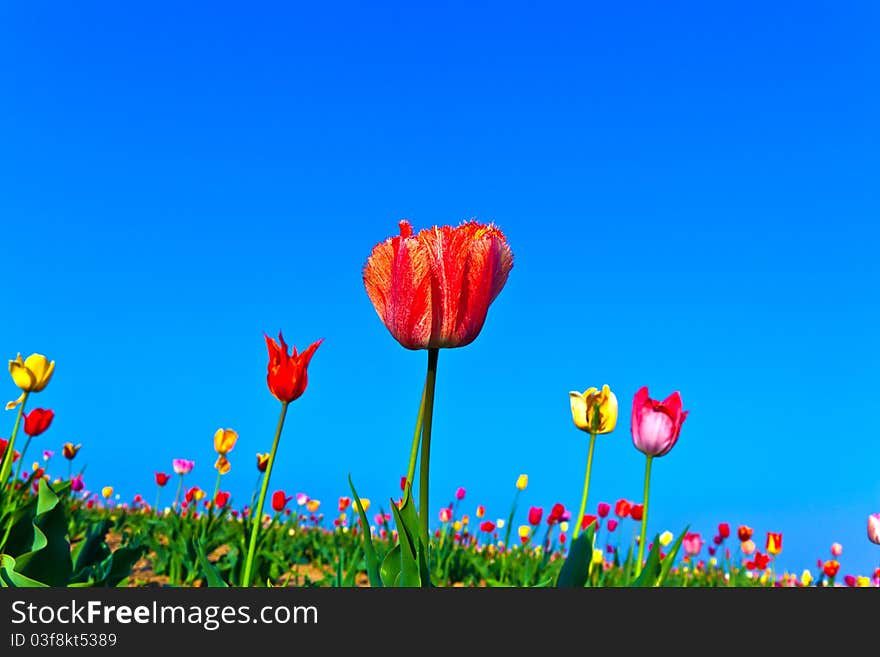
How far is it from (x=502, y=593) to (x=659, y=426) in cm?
99

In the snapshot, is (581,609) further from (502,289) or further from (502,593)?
(502,289)

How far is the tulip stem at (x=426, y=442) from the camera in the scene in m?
1.71

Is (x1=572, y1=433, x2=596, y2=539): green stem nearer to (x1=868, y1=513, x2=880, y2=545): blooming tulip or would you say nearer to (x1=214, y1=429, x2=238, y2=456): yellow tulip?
(x1=868, y1=513, x2=880, y2=545): blooming tulip

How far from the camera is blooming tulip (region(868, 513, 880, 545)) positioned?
365 centimetres

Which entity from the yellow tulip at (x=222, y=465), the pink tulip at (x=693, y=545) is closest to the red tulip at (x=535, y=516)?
the pink tulip at (x=693, y=545)

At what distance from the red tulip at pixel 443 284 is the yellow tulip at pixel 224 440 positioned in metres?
3.09

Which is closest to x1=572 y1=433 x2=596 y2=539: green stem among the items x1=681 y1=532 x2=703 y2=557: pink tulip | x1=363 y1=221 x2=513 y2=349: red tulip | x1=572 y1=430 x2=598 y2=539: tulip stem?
x1=572 y1=430 x2=598 y2=539: tulip stem

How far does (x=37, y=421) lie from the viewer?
457 centimetres

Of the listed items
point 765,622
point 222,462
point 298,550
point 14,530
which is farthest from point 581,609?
point 298,550

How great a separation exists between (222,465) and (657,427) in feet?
12.0

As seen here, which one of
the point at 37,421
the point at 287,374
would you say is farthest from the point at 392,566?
the point at 37,421

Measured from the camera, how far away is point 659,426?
2318mm

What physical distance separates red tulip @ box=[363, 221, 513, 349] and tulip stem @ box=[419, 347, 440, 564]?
0.04 m

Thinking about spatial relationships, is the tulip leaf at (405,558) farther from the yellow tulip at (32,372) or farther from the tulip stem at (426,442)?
the yellow tulip at (32,372)
